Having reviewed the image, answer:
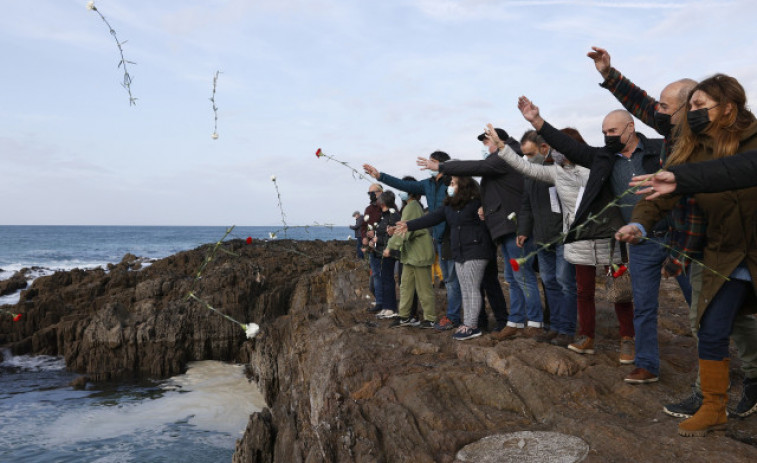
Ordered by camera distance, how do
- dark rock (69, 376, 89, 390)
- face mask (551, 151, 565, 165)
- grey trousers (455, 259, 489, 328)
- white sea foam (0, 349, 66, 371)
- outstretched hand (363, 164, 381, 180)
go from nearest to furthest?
face mask (551, 151, 565, 165), grey trousers (455, 259, 489, 328), outstretched hand (363, 164, 381, 180), dark rock (69, 376, 89, 390), white sea foam (0, 349, 66, 371)

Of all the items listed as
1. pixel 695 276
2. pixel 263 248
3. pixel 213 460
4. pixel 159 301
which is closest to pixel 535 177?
pixel 695 276

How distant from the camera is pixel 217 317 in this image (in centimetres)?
1364

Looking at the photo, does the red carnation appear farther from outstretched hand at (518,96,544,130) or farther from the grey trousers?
the grey trousers

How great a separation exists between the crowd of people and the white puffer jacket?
0.04 ft

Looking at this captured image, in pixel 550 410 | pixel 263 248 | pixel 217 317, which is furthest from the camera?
pixel 263 248

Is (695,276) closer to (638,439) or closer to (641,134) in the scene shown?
(638,439)

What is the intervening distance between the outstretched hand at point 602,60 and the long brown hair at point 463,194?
2.30 meters

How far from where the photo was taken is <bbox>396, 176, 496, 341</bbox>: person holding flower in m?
6.09

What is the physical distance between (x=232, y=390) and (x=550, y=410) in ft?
28.3

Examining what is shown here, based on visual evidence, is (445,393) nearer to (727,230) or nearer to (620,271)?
(620,271)

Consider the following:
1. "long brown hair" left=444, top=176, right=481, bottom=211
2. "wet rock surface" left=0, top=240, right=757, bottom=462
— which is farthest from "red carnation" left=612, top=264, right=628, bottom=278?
"long brown hair" left=444, top=176, right=481, bottom=211

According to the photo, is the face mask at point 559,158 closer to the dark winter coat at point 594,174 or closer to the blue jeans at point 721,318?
the dark winter coat at point 594,174

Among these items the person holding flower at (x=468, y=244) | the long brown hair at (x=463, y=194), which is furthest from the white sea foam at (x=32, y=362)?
the long brown hair at (x=463, y=194)

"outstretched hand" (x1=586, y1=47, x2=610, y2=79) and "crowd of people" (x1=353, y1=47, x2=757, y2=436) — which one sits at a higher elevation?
"outstretched hand" (x1=586, y1=47, x2=610, y2=79)
